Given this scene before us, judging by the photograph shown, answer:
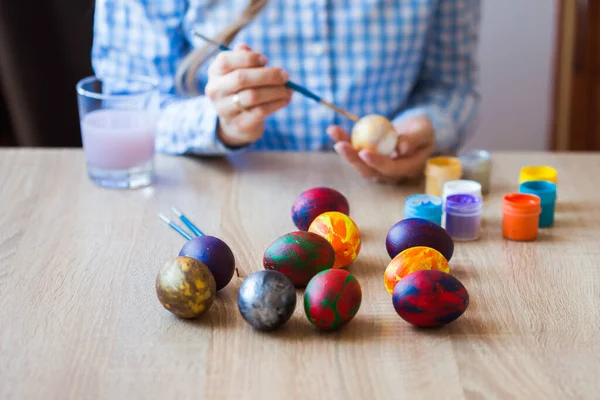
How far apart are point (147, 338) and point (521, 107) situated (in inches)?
80.5

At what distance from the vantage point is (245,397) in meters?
0.72

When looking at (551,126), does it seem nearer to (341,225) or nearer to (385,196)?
(385,196)

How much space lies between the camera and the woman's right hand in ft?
3.95

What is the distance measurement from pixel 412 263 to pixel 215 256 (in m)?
0.21

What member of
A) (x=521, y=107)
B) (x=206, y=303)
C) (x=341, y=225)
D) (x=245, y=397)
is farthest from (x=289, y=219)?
(x=521, y=107)

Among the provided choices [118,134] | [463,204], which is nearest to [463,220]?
[463,204]

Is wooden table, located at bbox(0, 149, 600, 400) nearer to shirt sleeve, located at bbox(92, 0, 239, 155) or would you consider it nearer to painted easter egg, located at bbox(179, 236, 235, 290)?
painted easter egg, located at bbox(179, 236, 235, 290)

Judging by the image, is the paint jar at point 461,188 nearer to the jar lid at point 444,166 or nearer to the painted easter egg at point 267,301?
the jar lid at point 444,166

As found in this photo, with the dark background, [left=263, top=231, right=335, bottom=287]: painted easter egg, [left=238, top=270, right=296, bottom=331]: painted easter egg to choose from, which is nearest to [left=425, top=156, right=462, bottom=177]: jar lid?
[left=263, top=231, right=335, bottom=287]: painted easter egg

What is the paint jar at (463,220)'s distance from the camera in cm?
104

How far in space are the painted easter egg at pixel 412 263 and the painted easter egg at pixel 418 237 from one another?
42 millimetres

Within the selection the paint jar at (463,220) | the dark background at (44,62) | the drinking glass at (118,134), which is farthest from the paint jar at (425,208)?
the dark background at (44,62)

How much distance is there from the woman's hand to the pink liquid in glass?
29 cm

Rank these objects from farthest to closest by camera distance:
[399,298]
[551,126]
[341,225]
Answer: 1. [551,126]
2. [341,225]
3. [399,298]
